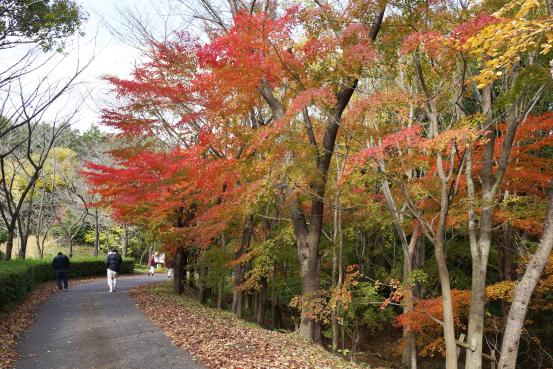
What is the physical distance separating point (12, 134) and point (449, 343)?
73.2 feet

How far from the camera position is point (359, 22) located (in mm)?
9375

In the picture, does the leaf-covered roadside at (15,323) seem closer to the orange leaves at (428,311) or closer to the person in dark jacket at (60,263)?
the person in dark jacket at (60,263)

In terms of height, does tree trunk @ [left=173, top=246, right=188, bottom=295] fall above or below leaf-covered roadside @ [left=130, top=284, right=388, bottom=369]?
above

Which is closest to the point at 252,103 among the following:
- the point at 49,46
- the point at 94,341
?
the point at 49,46

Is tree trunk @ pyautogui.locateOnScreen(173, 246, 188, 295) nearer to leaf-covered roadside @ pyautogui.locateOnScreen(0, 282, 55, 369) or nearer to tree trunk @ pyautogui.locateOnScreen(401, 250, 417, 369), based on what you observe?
leaf-covered roadside @ pyautogui.locateOnScreen(0, 282, 55, 369)

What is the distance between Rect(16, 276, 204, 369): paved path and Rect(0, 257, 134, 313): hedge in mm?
861

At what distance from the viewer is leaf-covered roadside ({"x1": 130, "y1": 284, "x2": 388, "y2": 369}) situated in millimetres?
7133

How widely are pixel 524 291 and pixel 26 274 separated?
14.0 metres

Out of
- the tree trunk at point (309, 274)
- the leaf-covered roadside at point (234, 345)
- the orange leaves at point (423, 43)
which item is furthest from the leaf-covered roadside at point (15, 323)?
the orange leaves at point (423, 43)

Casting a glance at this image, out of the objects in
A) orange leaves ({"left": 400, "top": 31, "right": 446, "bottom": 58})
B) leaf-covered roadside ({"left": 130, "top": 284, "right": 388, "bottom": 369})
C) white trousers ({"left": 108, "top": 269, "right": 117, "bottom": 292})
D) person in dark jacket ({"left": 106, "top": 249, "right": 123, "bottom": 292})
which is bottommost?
leaf-covered roadside ({"left": 130, "top": 284, "right": 388, "bottom": 369})

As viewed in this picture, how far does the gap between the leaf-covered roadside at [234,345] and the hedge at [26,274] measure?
3.47m

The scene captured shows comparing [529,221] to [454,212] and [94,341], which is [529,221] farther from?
[94,341]

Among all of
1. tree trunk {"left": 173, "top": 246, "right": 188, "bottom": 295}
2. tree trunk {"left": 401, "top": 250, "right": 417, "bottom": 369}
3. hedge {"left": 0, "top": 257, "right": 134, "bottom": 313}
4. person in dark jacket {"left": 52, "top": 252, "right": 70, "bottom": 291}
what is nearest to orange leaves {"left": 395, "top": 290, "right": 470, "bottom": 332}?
tree trunk {"left": 401, "top": 250, "right": 417, "bottom": 369}

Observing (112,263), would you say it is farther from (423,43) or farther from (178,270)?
(423,43)
